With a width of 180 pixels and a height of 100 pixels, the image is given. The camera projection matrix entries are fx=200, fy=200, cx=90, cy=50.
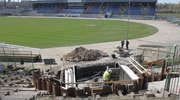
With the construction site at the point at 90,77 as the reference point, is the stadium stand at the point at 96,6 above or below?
above

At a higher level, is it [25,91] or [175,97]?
[175,97]

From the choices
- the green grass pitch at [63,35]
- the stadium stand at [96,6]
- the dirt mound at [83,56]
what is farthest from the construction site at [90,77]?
the stadium stand at [96,6]

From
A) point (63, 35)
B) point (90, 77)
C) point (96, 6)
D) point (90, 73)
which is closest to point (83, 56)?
point (90, 73)

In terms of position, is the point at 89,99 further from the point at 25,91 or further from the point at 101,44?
the point at 101,44

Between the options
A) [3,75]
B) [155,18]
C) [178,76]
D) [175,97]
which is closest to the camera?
[175,97]

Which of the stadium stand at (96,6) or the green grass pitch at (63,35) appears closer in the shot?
the green grass pitch at (63,35)

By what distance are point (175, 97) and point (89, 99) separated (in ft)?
11.3

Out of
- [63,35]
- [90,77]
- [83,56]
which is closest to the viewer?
[90,77]

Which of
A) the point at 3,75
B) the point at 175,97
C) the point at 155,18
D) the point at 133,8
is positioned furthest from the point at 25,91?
the point at 133,8

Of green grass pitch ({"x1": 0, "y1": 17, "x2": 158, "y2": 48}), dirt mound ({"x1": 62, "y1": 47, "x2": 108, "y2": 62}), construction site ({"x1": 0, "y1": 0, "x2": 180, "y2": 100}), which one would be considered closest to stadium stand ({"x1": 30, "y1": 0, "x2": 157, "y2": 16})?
green grass pitch ({"x1": 0, "y1": 17, "x2": 158, "y2": 48})

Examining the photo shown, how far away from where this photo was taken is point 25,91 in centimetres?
1123

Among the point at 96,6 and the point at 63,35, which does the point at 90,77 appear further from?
the point at 96,6

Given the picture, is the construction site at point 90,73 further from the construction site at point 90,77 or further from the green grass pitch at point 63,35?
the green grass pitch at point 63,35

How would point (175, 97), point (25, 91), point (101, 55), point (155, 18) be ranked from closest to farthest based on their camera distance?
point (175, 97)
point (25, 91)
point (101, 55)
point (155, 18)
